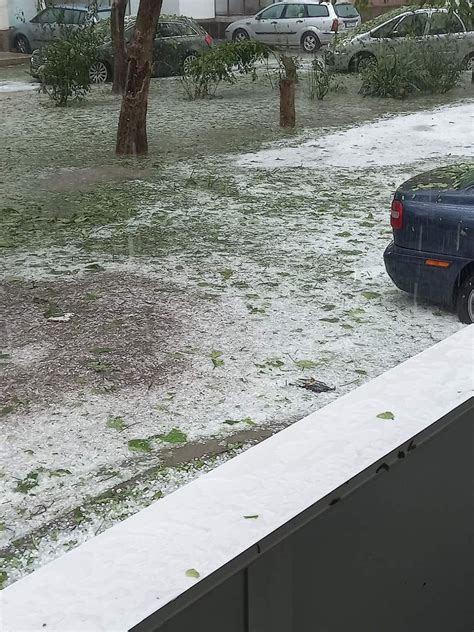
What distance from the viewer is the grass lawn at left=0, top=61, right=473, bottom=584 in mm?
4598

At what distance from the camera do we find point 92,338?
625 cm

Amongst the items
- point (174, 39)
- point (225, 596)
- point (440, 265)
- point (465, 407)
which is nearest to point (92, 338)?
point (440, 265)

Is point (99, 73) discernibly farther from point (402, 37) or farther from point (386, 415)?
point (386, 415)

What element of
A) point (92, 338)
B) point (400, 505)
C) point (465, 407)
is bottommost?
point (92, 338)

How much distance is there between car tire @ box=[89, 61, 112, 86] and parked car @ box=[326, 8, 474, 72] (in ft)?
18.3

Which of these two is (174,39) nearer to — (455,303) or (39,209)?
(39,209)

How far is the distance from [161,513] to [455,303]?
5296 mm

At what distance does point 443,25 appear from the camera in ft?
71.1

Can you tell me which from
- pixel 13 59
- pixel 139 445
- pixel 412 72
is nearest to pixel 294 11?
pixel 13 59

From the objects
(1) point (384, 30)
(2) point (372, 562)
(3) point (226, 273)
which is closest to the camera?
(2) point (372, 562)

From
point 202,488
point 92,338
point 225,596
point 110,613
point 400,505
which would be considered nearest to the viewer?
point 110,613

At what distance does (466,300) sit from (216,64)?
575 inches

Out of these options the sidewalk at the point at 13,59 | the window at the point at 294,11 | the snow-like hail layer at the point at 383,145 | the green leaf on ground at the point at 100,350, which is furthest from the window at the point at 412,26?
the green leaf on ground at the point at 100,350

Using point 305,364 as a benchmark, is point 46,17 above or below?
above
